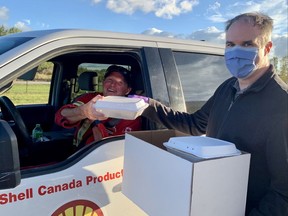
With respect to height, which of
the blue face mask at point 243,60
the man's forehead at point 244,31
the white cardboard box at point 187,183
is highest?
the man's forehead at point 244,31

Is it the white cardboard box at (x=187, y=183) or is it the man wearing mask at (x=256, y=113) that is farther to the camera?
the man wearing mask at (x=256, y=113)

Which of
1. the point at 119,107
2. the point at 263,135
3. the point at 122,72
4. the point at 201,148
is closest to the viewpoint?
the point at 201,148

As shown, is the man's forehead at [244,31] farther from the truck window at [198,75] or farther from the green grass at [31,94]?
the green grass at [31,94]

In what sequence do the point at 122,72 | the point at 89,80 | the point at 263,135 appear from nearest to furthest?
the point at 263,135 → the point at 122,72 → the point at 89,80

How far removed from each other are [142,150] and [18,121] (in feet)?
4.42

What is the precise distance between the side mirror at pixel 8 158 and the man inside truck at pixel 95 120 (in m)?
0.71

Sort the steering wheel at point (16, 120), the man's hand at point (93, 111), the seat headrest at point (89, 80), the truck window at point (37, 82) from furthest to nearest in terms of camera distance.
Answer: the seat headrest at point (89, 80)
the steering wheel at point (16, 120)
the truck window at point (37, 82)
the man's hand at point (93, 111)

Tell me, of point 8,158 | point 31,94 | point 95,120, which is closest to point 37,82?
point 95,120

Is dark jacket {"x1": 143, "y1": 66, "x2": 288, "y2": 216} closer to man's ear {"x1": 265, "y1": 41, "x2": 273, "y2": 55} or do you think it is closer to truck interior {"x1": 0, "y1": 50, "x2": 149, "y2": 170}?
man's ear {"x1": 265, "y1": 41, "x2": 273, "y2": 55}

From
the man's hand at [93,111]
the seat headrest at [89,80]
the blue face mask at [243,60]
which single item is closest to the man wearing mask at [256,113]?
the blue face mask at [243,60]

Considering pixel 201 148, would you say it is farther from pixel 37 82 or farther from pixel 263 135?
pixel 37 82

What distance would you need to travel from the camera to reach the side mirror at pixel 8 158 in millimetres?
1192

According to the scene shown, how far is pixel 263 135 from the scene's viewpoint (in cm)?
144

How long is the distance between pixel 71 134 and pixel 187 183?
1996mm
